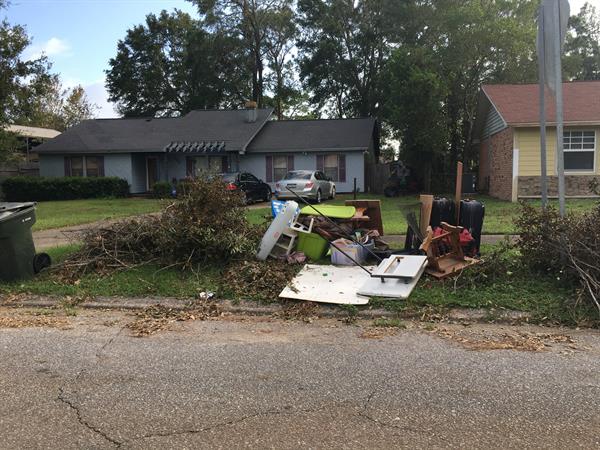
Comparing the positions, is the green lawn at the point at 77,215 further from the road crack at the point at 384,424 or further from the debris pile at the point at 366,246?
the road crack at the point at 384,424

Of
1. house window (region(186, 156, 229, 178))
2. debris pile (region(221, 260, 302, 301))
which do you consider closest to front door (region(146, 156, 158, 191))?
house window (region(186, 156, 229, 178))

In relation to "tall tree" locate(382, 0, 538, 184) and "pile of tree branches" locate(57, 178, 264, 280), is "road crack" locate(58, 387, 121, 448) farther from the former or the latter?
"tall tree" locate(382, 0, 538, 184)

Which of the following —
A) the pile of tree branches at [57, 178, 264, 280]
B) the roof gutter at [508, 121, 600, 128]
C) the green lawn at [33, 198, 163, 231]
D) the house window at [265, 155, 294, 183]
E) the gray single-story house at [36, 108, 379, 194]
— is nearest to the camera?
the pile of tree branches at [57, 178, 264, 280]

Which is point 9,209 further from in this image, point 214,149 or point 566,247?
point 214,149

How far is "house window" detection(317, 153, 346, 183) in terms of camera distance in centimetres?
2756

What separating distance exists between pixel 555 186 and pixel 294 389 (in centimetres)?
1814

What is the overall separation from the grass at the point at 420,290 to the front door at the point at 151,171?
23.0 meters

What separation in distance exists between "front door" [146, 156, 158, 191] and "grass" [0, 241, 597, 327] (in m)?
23.0

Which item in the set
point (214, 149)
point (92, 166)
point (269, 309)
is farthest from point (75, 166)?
point (269, 309)

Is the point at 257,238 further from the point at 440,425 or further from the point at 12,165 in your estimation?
the point at 12,165

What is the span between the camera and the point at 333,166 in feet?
90.7

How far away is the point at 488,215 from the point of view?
1448cm

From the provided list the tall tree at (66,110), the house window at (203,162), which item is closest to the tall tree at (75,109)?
the tall tree at (66,110)

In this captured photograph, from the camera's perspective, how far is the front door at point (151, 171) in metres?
30.0
